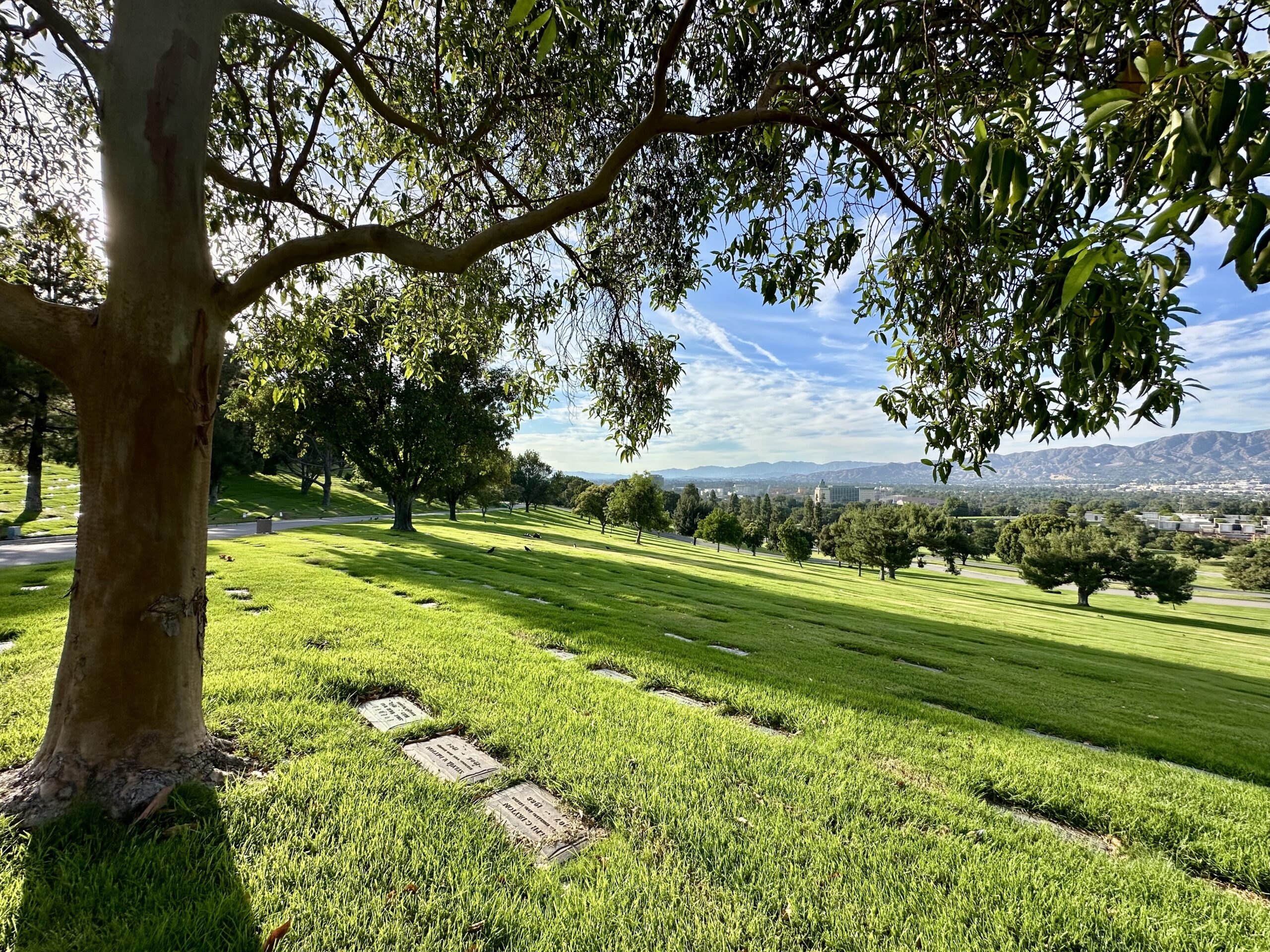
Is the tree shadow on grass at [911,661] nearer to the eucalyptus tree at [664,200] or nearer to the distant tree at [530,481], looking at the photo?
the eucalyptus tree at [664,200]

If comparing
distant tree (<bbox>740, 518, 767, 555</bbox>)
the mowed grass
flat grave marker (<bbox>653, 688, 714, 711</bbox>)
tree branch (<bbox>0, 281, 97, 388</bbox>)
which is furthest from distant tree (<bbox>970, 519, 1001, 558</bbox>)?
the mowed grass

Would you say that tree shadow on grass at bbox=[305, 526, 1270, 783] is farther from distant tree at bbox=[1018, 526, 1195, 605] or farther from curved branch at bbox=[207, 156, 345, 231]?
distant tree at bbox=[1018, 526, 1195, 605]

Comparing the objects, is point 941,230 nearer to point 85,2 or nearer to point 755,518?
point 85,2

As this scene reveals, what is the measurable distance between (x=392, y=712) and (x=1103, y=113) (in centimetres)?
447

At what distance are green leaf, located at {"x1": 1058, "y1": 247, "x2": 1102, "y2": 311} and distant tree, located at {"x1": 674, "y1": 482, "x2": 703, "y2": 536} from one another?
241 ft

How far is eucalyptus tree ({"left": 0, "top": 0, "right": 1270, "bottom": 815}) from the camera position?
1.42m

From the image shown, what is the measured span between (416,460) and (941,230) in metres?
20.0

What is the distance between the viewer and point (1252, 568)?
42.7 meters

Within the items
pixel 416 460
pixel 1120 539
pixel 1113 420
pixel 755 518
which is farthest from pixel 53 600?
pixel 755 518

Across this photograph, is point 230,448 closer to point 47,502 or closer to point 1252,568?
point 47,502

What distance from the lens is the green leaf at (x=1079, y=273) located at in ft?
3.37

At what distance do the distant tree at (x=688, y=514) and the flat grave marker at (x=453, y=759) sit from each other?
2818 inches

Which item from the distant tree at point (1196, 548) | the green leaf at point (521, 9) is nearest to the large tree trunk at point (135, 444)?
the green leaf at point (521, 9)

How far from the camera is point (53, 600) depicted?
5871 mm
